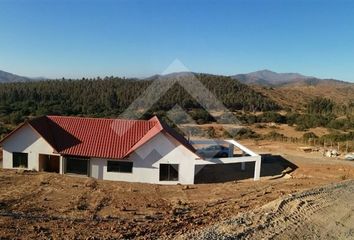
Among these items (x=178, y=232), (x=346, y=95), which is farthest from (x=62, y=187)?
(x=346, y=95)

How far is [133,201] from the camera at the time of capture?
65.2ft

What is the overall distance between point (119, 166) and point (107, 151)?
1206mm

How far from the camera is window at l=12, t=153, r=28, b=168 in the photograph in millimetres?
27688

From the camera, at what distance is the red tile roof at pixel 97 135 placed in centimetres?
2644

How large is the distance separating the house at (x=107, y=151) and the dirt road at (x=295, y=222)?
31.0ft

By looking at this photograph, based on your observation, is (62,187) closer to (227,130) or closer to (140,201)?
(140,201)

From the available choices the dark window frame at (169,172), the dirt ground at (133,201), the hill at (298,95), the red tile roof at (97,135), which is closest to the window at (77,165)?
the red tile roof at (97,135)

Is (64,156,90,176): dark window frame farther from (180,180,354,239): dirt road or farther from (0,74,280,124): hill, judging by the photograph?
(0,74,280,124): hill

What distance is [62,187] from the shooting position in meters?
22.4

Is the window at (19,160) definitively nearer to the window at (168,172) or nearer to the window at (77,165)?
the window at (77,165)

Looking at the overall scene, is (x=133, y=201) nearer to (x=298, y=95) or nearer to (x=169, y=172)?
(x=169, y=172)

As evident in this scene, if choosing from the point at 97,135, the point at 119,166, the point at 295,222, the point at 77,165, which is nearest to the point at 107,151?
the point at 119,166

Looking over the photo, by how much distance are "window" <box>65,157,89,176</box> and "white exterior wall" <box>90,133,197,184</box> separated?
2904mm

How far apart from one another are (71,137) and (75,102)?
41.5 metres
